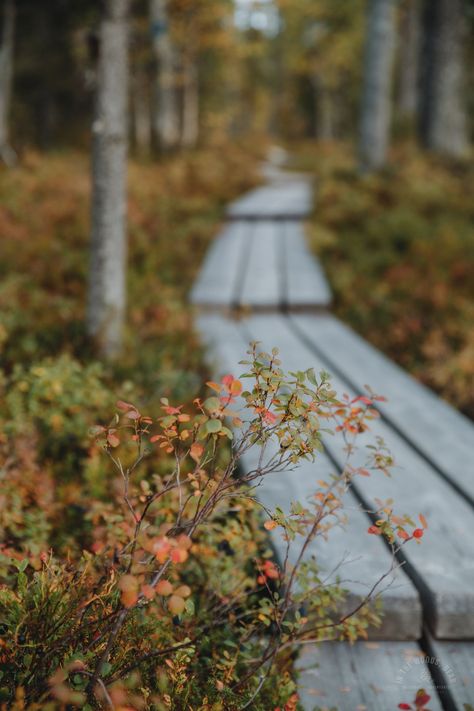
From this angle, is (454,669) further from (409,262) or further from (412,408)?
(409,262)

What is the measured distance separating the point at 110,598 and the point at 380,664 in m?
1.23

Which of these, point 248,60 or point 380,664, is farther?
point 248,60

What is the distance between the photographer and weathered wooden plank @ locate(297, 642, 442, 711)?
7.32ft

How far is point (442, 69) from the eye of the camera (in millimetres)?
13750

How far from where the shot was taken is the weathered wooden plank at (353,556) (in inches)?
96.8

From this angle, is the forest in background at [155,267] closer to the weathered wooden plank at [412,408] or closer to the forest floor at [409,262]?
the forest floor at [409,262]

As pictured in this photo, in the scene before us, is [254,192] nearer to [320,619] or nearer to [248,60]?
[320,619]

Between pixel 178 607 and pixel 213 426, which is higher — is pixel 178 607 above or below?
below

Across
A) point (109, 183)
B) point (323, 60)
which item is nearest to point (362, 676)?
point (109, 183)

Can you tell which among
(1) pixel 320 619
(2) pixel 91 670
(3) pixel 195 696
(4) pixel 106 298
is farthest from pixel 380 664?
(4) pixel 106 298

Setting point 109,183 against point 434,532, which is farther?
point 109,183

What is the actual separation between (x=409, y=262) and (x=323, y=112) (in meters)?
34.1

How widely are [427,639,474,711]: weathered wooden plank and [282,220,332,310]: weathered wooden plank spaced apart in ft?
15.8

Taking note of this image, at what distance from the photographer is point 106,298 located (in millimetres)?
4855
